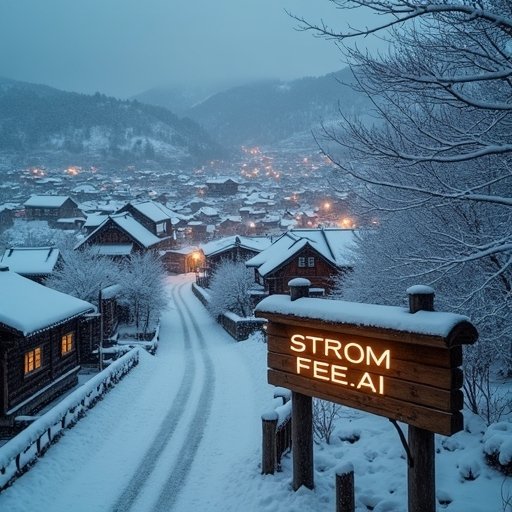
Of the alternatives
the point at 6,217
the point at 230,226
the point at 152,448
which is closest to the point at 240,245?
the point at 152,448

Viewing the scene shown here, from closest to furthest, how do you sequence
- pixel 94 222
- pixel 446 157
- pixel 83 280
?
1. pixel 446 157
2. pixel 83 280
3. pixel 94 222

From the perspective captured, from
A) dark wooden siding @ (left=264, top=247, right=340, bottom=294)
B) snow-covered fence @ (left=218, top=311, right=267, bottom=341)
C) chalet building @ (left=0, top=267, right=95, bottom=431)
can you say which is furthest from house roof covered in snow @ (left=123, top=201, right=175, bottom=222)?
chalet building @ (left=0, top=267, right=95, bottom=431)

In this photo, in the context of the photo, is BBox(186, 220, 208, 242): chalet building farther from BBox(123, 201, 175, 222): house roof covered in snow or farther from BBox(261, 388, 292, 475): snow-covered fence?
BBox(261, 388, 292, 475): snow-covered fence

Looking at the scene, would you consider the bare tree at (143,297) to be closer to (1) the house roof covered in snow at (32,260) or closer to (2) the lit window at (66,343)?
(1) the house roof covered in snow at (32,260)

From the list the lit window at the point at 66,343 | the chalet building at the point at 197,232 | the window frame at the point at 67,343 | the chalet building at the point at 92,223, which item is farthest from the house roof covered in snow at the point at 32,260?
the chalet building at the point at 197,232

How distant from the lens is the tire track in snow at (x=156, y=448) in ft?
33.8

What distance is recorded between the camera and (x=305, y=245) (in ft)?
131

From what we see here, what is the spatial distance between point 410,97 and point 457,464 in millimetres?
7579

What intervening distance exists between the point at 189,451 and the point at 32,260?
3873 cm

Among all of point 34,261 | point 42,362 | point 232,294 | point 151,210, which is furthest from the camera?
point 151,210

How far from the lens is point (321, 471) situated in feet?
31.0

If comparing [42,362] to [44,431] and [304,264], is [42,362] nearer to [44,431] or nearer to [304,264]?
[44,431]

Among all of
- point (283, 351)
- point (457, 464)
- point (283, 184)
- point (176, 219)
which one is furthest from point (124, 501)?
point (283, 184)

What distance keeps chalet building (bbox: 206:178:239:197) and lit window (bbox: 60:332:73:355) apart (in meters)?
133
